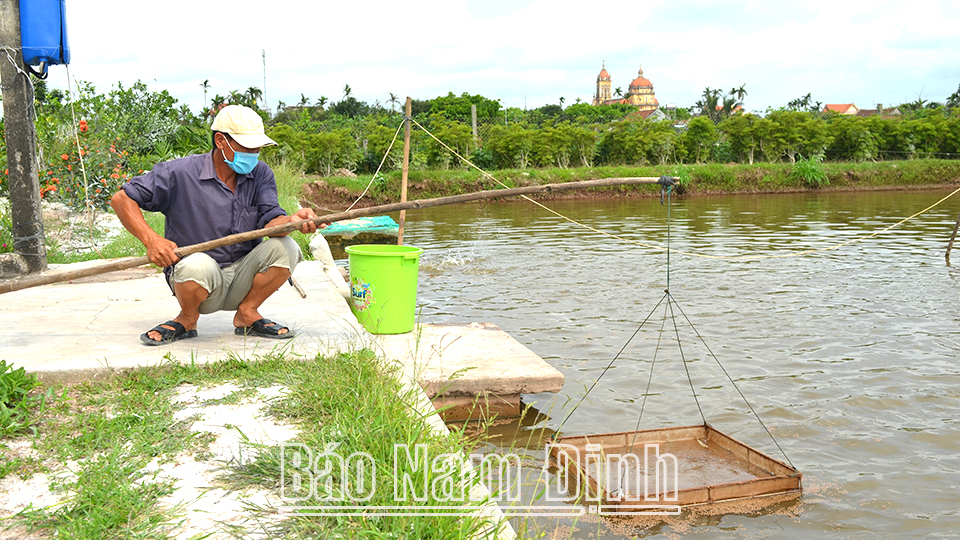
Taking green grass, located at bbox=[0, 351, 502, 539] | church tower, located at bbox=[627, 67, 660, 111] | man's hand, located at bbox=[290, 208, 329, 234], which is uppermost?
church tower, located at bbox=[627, 67, 660, 111]

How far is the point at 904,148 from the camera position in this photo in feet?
112

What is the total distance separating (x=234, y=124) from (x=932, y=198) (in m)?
25.5

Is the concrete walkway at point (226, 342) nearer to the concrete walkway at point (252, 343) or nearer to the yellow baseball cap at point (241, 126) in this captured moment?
the concrete walkway at point (252, 343)

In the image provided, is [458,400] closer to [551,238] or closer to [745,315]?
[745,315]

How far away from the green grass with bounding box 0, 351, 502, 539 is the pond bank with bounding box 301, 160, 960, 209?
2067 centimetres

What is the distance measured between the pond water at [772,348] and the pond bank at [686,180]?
1178 centimetres

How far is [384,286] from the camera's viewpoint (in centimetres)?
489

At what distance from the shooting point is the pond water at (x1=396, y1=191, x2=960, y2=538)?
3.59 m

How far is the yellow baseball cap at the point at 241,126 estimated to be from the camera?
4047 mm

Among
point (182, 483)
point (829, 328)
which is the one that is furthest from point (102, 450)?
point (829, 328)

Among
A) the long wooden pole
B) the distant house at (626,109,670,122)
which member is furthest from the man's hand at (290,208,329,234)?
the distant house at (626,109,670,122)

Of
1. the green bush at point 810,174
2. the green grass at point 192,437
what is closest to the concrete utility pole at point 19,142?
the green grass at point 192,437

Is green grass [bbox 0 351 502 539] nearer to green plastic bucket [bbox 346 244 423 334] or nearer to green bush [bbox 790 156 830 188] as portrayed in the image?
green plastic bucket [bbox 346 244 423 334]

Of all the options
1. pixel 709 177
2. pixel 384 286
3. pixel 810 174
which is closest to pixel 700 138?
pixel 709 177
